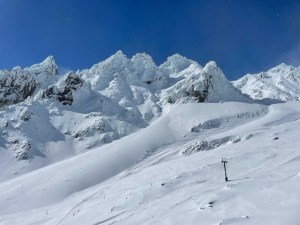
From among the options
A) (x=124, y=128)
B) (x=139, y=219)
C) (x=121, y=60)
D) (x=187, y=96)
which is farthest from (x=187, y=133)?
(x=121, y=60)

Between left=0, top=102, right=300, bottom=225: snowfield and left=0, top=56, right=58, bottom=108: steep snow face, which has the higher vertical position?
left=0, top=56, right=58, bottom=108: steep snow face

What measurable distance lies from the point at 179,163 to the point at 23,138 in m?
Result: 53.3

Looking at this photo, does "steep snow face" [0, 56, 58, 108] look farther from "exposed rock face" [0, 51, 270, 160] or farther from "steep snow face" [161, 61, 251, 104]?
"steep snow face" [161, 61, 251, 104]

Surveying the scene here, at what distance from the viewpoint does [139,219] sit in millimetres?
32562

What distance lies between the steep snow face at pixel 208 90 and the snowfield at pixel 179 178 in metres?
8.71

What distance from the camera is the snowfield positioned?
1149 inches

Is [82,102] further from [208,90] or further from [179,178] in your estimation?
A: [179,178]

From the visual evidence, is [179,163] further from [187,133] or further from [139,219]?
[187,133]

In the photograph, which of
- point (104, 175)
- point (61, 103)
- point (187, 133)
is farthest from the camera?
point (61, 103)

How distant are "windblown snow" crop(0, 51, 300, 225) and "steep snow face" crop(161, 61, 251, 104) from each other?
38 centimetres

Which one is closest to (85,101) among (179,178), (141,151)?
(141,151)

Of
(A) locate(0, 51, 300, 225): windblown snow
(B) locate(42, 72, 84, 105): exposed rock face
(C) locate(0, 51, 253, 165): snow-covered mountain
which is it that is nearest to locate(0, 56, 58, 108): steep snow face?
(C) locate(0, 51, 253, 165): snow-covered mountain

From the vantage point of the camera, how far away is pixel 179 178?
49.0 metres

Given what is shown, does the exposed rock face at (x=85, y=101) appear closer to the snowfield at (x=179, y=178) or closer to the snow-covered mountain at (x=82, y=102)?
the snow-covered mountain at (x=82, y=102)
